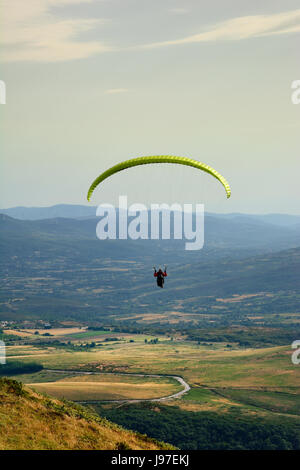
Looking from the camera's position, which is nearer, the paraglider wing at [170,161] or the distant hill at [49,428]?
the distant hill at [49,428]

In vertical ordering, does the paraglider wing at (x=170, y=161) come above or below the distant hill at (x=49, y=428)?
above

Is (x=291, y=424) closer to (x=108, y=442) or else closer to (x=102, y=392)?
(x=102, y=392)

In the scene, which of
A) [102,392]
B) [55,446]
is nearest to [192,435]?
[102,392]

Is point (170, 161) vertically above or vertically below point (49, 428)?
above

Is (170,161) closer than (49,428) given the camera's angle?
No

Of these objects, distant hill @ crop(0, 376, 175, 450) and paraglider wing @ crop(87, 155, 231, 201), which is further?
paraglider wing @ crop(87, 155, 231, 201)

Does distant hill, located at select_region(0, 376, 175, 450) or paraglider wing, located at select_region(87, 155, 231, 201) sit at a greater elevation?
paraglider wing, located at select_region(87, 155, 231, 201)
